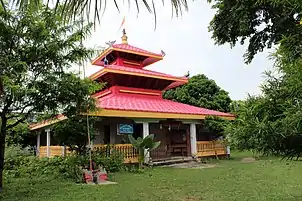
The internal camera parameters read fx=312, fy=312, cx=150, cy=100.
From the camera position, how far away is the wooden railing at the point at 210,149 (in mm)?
15602

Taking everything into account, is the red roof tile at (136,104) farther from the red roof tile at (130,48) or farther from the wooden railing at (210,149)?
the red roof tile at (130,48)

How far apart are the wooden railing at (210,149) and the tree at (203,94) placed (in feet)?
25.2

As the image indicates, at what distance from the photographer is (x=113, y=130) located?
48.4 ft

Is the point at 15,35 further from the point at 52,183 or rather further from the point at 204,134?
the point at 204,134

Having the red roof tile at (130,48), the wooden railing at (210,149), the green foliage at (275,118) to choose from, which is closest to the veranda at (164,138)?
the wooden railing at (210,149)

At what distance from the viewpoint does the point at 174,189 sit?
25.1ft

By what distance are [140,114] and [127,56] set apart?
548 cm

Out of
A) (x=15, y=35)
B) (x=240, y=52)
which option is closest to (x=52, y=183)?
(x=15, y=35)

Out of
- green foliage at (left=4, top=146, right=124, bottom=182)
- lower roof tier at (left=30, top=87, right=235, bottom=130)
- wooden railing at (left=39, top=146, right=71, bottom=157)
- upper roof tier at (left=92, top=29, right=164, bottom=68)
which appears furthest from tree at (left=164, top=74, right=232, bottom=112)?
green foliage at (left=4, top=146, right=124, bottom=182)

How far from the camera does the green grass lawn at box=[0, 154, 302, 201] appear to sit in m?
6.64

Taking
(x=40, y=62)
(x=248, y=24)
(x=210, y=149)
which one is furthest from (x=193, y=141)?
(x=40, y=62)

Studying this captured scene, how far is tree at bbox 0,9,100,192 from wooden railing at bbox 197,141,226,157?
29.1ft

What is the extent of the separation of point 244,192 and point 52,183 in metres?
5.24

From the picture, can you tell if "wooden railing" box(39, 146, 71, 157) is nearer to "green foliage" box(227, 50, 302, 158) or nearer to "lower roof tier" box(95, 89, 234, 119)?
"lower roof tier" box(95, 89, 234, 119)
